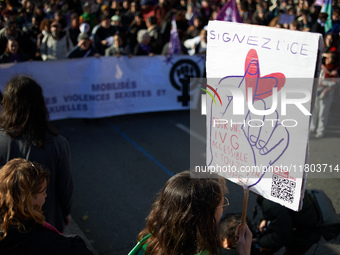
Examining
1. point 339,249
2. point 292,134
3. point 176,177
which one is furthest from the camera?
point 339,249

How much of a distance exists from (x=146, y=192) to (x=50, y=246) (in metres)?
3.46

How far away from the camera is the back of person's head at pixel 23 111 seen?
2787mm

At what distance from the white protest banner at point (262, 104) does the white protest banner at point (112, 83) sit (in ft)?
17.2

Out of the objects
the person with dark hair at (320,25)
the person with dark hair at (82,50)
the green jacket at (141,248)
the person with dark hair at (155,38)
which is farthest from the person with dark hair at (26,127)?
the person with dark hair at (320,25)

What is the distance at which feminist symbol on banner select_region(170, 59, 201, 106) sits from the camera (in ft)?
27.6

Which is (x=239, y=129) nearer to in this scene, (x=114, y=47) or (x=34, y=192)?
(x=34, y=192)

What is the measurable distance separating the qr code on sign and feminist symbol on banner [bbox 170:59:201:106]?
19.8ft

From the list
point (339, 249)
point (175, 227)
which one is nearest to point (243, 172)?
point (175, 227)

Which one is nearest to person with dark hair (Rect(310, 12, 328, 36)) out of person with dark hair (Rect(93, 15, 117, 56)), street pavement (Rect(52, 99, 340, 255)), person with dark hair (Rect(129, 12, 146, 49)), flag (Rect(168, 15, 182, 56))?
street pavement (Rect(52, 99, 340, 255))

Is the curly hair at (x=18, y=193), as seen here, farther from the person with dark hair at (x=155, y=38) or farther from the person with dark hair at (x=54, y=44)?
the person with dark hair at (x=155, y=38)

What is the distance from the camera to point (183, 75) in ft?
27.9

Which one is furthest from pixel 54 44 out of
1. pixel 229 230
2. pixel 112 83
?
pixel 229 230

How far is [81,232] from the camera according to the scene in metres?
4.41

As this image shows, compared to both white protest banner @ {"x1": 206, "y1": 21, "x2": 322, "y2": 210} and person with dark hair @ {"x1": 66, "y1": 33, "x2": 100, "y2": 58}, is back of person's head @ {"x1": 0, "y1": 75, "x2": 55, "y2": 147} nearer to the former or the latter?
white protest banner @ {"x1": 206, "y1": 21, "x2": 322, "y2": 210}
